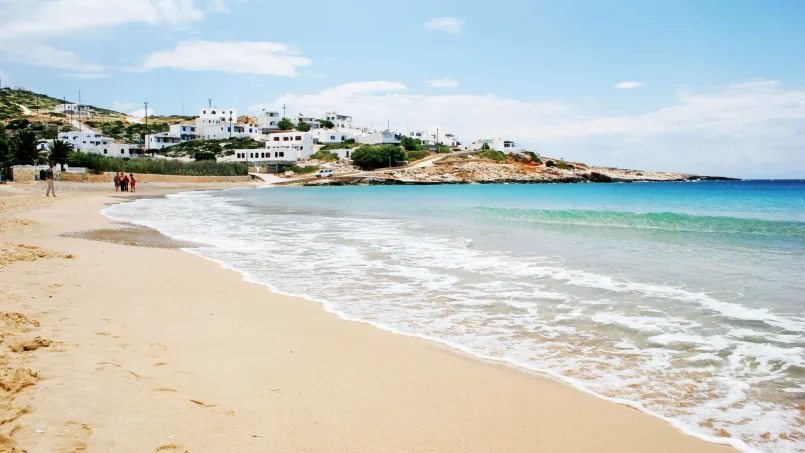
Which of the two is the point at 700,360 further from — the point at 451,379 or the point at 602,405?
the point at 451,379

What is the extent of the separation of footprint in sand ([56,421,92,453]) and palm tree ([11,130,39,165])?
2585 inches

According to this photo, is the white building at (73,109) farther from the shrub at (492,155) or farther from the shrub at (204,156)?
the shrub at (492,155)

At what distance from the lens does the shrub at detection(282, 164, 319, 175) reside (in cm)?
8600

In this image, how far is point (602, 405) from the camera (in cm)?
392

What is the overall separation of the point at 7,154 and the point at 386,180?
5068 centimetres

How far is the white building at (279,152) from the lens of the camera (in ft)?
300

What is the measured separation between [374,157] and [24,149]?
2048 inches

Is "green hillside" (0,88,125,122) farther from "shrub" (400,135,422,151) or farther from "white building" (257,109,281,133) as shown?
"shrub" (400,135,422,151)

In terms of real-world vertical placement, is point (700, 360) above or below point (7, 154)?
below

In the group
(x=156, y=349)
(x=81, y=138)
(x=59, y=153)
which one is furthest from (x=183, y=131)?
(x=156, y=349)

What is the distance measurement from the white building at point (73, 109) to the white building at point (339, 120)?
6513cm

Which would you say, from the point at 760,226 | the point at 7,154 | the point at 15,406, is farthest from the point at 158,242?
the point at 7,154

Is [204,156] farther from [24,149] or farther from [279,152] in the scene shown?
[24,149]

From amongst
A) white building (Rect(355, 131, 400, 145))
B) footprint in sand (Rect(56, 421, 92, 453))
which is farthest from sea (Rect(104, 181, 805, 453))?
white building (Rect(355, 131, 400, 145))
